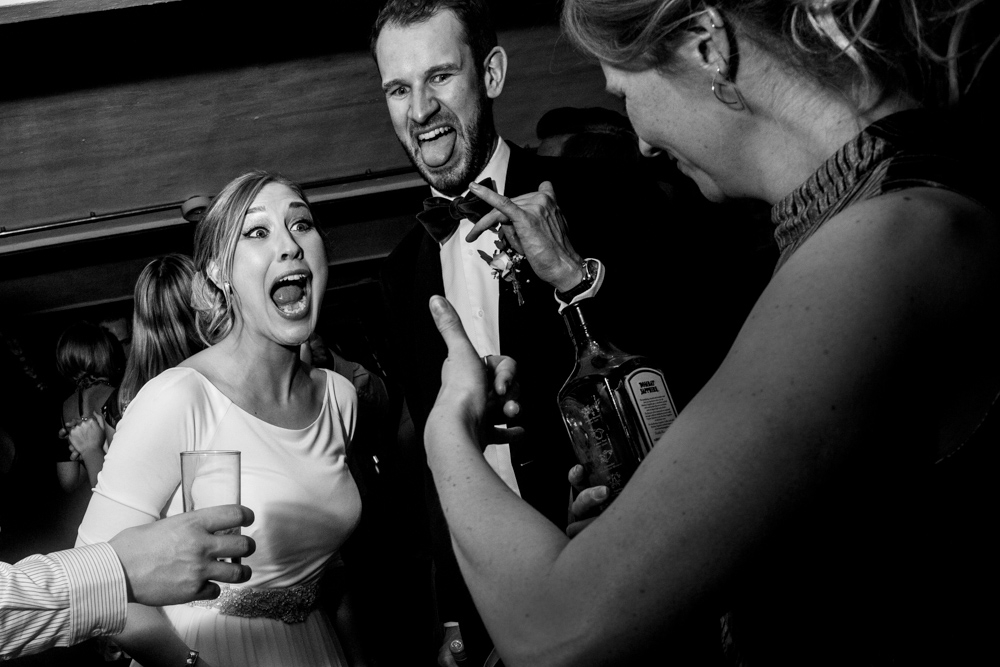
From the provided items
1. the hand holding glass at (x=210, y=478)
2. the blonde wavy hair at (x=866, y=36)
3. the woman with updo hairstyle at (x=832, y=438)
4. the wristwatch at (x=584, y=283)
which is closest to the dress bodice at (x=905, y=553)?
the woman with updo hairstyle at (x=832, y=438)

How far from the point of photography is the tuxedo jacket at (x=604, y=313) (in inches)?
81.4

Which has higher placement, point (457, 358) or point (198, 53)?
point (198, 53)

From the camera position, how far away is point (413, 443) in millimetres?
3035

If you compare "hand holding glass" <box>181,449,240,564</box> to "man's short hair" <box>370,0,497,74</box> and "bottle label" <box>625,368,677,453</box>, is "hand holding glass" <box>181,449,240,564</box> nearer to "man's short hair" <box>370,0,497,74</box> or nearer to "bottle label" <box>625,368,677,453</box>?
"bottle label" <box>625,368,677,453</box>

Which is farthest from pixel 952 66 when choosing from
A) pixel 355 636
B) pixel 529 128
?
pixel 529 128

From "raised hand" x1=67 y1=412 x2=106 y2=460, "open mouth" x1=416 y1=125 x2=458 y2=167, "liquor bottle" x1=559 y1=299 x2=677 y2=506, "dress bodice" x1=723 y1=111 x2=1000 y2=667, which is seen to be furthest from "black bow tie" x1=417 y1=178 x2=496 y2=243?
"raised hand" x1=67 y1=412 x2=106 y2=460

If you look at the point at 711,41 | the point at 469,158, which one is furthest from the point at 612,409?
the point at 469,158

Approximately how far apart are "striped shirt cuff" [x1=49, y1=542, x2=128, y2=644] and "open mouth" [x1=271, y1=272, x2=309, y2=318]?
102 centimetres

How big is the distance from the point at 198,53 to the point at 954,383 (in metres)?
4.43

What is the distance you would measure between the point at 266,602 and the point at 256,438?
42 cm

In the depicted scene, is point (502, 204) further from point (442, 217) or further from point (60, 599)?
point (60, 599)

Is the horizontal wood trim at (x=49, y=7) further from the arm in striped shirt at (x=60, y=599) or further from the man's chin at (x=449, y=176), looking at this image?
the arm in striped shirt at (x=60, y=599)

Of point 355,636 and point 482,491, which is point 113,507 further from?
point 482,491

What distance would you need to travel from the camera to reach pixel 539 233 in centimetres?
154
